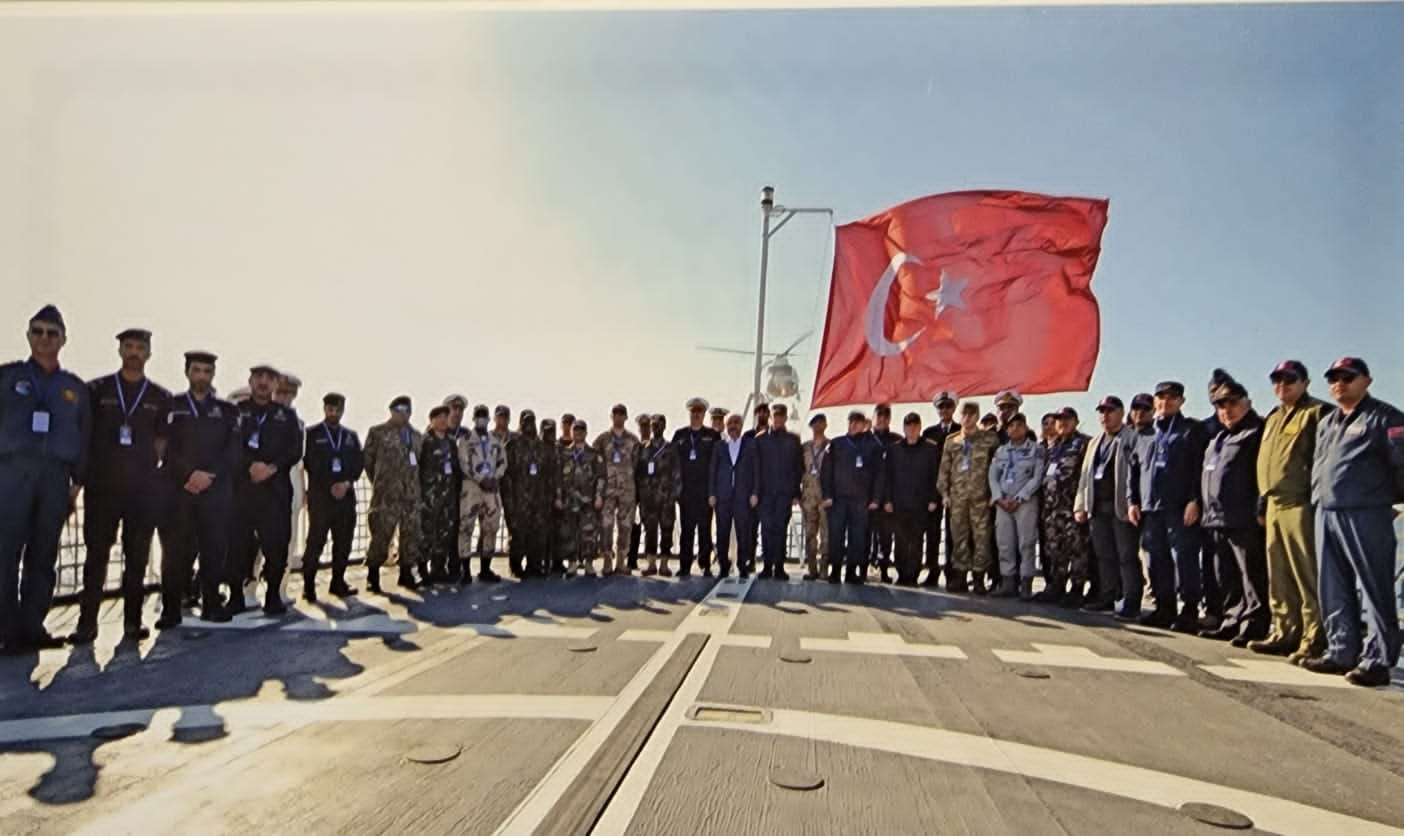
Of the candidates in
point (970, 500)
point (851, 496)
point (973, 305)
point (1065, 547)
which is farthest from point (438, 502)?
point (973, 305)

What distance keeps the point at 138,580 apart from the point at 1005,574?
297 inches

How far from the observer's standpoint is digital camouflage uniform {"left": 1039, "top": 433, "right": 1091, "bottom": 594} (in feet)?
25.7

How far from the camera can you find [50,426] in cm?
507

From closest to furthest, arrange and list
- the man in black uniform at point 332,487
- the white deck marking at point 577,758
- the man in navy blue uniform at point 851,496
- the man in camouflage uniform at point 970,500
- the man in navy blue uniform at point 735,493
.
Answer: the white deck marking at point 577,758 < the man in black uniform at point 332,487 < the man in camouflage uniform at point 970,500 < the man in navy blue uniform at point 851,496 < the man in navy blue uniform at point 735,493

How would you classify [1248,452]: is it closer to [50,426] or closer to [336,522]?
[336,522]

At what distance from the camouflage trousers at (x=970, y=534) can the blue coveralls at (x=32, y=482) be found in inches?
303

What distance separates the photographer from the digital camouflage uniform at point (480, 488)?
8945mm

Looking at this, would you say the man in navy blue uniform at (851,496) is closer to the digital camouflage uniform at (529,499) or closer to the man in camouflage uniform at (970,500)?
the man in camouflage uniform at (970,500)

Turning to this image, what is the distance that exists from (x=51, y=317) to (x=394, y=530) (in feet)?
11.9

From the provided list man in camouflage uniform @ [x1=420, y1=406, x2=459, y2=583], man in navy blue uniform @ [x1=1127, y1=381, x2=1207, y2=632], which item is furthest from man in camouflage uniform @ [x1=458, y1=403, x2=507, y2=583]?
man in navy blue uniform @ [x1=1127, y1=381, x2=1207, y2=632]

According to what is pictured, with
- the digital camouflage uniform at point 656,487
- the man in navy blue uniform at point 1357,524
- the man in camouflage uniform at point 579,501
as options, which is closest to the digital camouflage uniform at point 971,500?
the digital camouflage uniform at point 656,487

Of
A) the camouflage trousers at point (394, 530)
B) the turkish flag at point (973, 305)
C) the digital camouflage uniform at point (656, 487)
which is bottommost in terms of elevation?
the camouflage trousers at point (394, 530)

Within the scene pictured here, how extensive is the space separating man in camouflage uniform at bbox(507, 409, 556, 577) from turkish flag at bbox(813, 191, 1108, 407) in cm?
435

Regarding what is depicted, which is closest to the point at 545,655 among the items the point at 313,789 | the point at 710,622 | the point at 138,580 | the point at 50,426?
the point at 710,622
